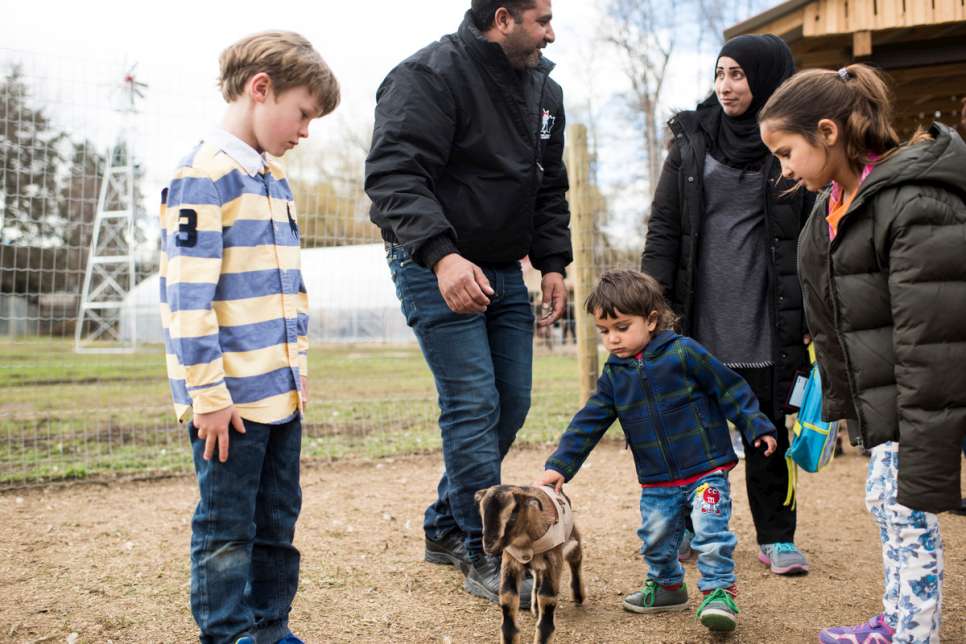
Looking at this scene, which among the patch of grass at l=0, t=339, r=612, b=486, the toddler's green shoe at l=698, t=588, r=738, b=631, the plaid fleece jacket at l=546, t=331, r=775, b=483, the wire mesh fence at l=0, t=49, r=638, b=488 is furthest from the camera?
the patch of grass at l=0, t=339, r=612, b=486

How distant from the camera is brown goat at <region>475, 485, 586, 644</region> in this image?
261cm

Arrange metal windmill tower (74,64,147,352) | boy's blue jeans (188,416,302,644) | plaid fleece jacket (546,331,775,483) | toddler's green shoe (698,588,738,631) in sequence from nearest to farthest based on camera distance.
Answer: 1. boy's blue jeans (188,416,302,644)
2. toddler's green shoe (698,588,738,631)
3. plaid fleece jacket (546,331,775,483)
4. metal windmill tower (74,64,147,352)

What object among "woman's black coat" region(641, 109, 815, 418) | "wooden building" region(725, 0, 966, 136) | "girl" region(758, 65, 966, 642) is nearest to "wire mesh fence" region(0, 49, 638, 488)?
"wooden building" region(725, 0, 966, 136)

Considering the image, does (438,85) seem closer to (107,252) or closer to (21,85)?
(21,85)

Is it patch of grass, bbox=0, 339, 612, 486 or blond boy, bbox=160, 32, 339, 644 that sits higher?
blond boy, bbox=160, 32, 339, 644

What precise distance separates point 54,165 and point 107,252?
1553 cm

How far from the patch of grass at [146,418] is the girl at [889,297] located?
4337mm

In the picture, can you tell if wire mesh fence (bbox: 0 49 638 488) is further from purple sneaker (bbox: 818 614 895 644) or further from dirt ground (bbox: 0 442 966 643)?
purple sneaker (bbox: 818 614 895 644)

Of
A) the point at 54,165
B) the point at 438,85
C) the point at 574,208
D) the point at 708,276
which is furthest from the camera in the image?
the point at 574,208

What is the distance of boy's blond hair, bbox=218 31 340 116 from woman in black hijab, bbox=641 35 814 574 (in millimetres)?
1771

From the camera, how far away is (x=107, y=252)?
66.7 ft

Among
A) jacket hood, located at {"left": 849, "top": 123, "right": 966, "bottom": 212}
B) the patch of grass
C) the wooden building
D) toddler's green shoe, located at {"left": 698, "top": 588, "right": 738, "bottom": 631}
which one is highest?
the wooden building

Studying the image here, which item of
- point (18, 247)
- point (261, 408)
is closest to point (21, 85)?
point (18, 247)

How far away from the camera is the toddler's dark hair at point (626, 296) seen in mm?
3033
